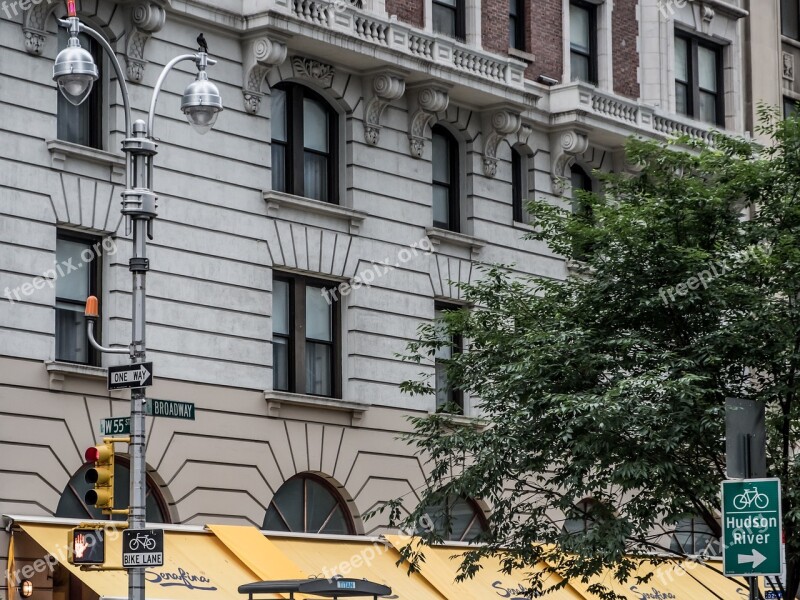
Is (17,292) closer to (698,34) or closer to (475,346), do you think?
(475,346)

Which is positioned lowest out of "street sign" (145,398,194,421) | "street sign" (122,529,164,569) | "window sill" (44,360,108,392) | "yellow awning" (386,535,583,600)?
"yellow awning" (386,535,583,600)

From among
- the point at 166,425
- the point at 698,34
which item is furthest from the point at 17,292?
the point at 698,34

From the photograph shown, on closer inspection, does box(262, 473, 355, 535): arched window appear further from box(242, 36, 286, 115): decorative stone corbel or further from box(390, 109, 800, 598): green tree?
box(242, 36, 286, 115): decorative stone corbel

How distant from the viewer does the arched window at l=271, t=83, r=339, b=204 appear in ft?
105

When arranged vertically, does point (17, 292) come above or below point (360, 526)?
above

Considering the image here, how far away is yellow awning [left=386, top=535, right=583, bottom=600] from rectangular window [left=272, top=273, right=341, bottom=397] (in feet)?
11.1

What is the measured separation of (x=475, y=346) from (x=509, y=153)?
31.9ft

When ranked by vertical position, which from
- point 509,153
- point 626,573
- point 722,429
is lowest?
point 626,573

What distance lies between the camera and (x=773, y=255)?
24.5m

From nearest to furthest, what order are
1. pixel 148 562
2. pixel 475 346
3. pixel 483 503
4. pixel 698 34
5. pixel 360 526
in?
pixel 148 562
pixel 475 346
pixel 360 526
pixel 483 503
pixel 698 34

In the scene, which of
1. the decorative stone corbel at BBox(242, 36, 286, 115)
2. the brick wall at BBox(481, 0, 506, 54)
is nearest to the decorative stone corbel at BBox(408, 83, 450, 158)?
the brick wall at BBox(481, 0, 506, 54)

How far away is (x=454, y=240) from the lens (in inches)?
1368

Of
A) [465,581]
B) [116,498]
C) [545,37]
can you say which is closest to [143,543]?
[116,498]

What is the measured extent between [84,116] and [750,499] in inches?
660
